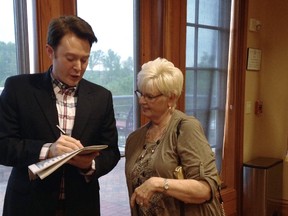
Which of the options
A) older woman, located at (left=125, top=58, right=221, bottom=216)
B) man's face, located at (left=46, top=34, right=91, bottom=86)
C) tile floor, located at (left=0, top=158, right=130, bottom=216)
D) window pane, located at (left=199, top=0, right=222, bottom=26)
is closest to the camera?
man's face, located at (left=46, top=34, right=91, bottom=86)

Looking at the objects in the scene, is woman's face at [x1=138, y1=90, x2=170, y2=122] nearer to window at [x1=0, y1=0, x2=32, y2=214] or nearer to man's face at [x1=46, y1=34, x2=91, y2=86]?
man's face at [x1=46, y1=34, x2=91, y2=86]

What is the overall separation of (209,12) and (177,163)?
1.78 meters

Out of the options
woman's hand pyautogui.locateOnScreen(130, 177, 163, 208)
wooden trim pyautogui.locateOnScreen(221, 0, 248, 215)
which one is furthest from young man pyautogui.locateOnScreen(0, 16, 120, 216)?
wooden trim pyautogui.locateOnScreen(221, 0, 248, 215)

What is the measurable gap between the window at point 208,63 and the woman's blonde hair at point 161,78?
4.09 feet

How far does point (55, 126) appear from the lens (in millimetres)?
1300

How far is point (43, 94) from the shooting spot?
1.32m

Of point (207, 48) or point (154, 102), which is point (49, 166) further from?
point (207, 48)

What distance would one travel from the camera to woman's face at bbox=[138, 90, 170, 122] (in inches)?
59.4

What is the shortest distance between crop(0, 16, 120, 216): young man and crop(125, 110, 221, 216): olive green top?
0.61 feet

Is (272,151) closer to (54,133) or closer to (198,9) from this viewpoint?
(198,9)

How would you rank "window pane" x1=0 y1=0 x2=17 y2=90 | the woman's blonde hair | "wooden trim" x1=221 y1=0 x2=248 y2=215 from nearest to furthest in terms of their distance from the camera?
the woman's blonde hair → "window pane" x1=0 y1=0 x2=17 y2=90 → "wooden trim" x1=221 y1=0 x2=248 y2=215

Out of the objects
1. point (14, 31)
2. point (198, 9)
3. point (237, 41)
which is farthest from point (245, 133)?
point (14, 31)

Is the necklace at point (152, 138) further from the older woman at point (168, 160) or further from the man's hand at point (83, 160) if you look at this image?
the man's hand at point (83, 160)

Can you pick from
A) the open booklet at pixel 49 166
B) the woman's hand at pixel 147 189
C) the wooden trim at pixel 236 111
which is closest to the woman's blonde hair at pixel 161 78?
the woman's hand at pixel 147 189
